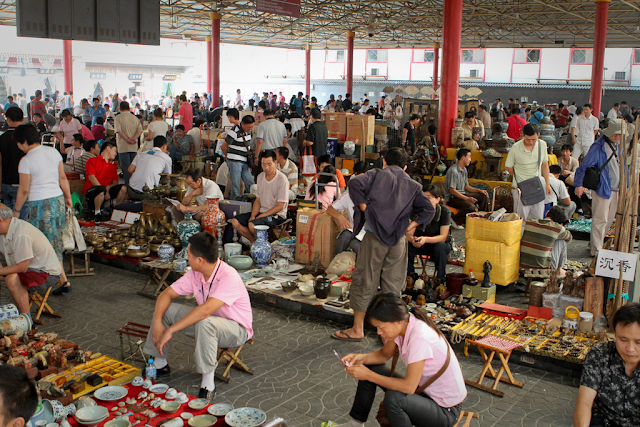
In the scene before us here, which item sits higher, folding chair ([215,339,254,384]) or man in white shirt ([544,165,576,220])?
man in white shirt ([544,165,576,220])

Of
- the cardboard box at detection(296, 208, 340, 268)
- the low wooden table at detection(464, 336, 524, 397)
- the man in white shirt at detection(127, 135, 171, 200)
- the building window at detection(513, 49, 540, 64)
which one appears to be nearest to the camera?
the low wooden table at detection(464, 336, 524, 397)

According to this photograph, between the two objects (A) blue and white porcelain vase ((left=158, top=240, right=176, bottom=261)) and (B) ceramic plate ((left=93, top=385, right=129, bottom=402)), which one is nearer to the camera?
(B) ceramic plate ((left=93, top=385, right=129, bottom=402))

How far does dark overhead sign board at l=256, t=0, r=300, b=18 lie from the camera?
13.0m

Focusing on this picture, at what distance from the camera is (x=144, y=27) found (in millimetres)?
11234

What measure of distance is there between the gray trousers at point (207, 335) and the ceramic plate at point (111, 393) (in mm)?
464

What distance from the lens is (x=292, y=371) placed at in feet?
14.6

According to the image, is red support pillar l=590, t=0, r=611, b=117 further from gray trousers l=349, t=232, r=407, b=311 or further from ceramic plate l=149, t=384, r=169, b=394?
ceramic plate l=149, t=384, r=169, b=394

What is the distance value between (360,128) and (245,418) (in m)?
8.52

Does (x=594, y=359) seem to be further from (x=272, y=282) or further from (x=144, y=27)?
(x=144, y=27)

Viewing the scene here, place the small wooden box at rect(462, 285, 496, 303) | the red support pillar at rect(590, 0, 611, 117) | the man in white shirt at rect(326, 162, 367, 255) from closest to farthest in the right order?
1. the small wooden box at rect(462, 285, 496, 303)
2. the man in white shirt at rect(326, 162, 367, 255)
3. the red support pillar at rect(590, 0, 611, 117)

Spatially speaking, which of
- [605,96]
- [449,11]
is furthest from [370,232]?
[605,96]

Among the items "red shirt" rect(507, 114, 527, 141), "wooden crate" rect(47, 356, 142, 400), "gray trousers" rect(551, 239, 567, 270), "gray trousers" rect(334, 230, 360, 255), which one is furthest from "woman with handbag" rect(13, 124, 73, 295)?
"red shirt" rect(507, 114, 527, 141)

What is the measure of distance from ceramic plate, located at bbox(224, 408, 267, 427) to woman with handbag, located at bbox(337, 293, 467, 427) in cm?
57

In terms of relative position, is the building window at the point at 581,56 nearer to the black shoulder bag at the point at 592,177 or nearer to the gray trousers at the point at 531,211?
the black shoulder bag at the point at 592,177
